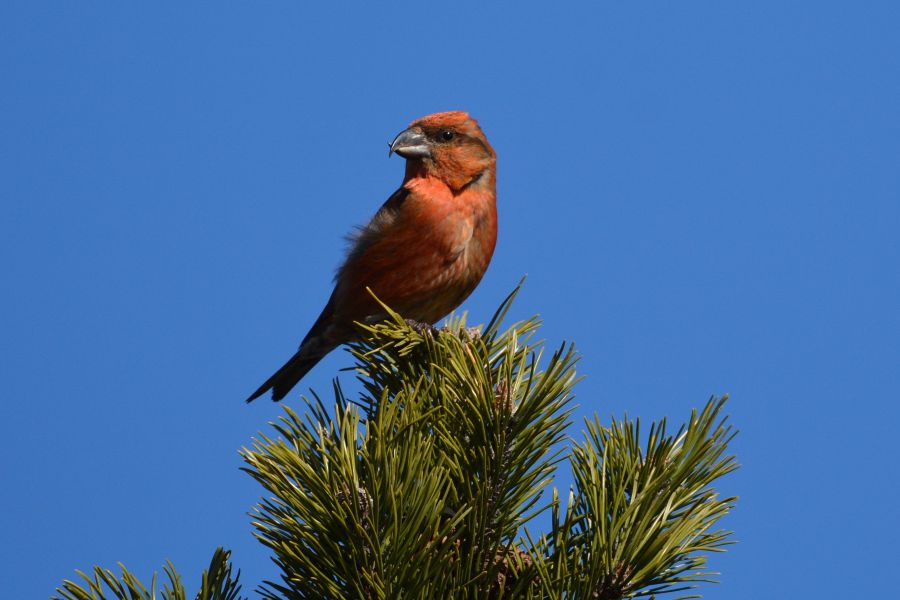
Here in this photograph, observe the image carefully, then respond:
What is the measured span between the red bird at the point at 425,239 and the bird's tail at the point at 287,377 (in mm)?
17

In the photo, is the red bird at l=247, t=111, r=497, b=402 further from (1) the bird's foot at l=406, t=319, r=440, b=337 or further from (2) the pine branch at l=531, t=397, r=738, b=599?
(2) the pine branch at l=531, t=397, r=738, b=599

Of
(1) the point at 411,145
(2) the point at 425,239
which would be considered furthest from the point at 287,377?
(1) the point at 411,145

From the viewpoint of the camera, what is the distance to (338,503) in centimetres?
171

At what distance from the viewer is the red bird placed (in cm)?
387

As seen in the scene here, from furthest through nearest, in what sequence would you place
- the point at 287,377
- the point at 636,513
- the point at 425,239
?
the point at 287,377 → the point at 425,239 → the point at 636,513

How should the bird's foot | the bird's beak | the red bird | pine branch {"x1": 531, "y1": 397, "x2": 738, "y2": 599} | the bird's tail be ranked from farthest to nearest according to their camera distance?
the bird's tail
the bird's beak
the red bird
the bird's foot
pine branch {"x1": 531, "y1": 397, "x2": 738, "y2": 599}

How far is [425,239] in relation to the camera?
12.7 feet

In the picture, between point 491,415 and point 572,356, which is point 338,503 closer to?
point 491,415

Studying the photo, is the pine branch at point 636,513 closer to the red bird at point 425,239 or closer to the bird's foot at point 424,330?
the bird's foot at point 424,330

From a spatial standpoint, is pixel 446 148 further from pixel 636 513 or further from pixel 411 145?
pixel 636 513

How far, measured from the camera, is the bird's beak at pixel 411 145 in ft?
13.6

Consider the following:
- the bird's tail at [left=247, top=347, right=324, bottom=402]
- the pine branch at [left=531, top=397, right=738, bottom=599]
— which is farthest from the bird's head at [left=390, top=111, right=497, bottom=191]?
the pine branch at [left=531, top=397, right=738, bottom=599]

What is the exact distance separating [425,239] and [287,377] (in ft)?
3.56

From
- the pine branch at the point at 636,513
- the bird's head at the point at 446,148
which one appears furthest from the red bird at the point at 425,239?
the pine branch at the point at 636,513
